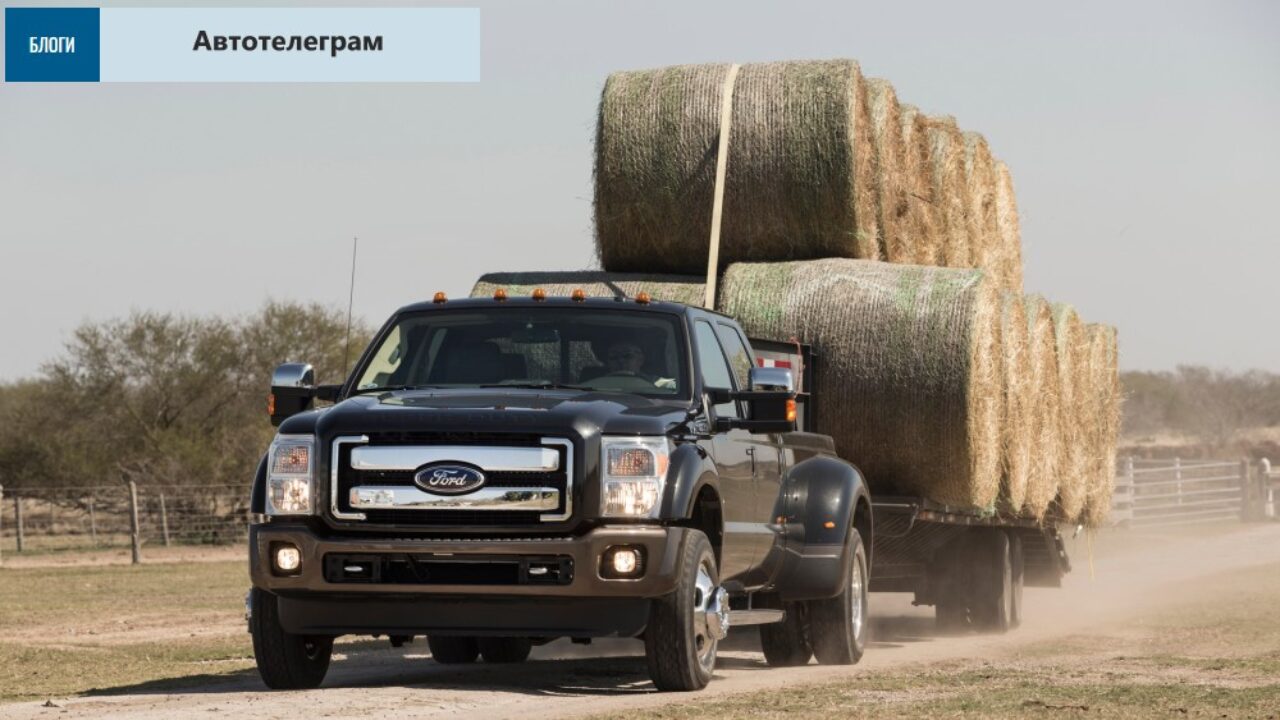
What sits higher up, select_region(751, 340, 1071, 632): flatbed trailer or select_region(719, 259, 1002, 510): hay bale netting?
select_region(719, 259, 1002, 510): hay bale netting

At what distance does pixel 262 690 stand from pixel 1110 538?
2910 cm

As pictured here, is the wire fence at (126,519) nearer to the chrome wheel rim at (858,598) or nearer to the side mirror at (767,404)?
the chrome wheel rim at (858,598)

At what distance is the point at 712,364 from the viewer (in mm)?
10891

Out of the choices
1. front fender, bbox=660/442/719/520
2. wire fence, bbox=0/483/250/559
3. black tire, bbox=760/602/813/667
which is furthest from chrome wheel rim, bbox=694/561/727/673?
wire fence, bbox=0/483/250/559

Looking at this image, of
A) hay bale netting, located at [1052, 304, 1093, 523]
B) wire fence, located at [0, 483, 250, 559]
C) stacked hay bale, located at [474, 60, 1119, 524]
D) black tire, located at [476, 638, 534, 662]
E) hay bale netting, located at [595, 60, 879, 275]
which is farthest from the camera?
wire fence, located at [0, 483, 250, 559]

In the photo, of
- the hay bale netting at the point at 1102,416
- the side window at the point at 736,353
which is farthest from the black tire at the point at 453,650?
the hay bale netting at the point at 1102,416

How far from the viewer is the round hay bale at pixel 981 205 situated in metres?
17.9

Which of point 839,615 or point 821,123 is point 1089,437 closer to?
point 821,123

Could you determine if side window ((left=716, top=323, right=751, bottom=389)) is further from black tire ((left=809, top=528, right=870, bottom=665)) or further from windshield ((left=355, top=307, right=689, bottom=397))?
black tire ((left=809, top=528, right=870, bottom=665))

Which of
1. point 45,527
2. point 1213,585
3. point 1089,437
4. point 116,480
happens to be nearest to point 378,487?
point 1089,437

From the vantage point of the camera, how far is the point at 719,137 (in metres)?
15.0

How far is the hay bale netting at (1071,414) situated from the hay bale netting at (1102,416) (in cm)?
20

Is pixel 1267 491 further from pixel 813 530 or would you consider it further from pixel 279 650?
pixel 279 650

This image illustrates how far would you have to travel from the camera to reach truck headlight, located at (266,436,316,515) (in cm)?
934
